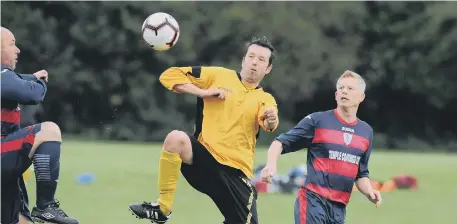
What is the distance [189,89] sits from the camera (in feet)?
24.5

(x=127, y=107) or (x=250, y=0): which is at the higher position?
(x=250, y=0)

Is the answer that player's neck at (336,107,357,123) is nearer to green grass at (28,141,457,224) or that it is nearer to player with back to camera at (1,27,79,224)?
player with back to camera at (1,27,79,224)

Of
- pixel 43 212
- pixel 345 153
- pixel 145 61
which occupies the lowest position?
pixel 145 61

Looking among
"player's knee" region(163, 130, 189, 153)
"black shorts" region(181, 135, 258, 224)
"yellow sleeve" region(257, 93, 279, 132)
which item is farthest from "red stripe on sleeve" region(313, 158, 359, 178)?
"player's knee" region(163, 130, 189, 153)

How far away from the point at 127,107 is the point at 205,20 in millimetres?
5607

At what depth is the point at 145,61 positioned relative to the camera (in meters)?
37.5

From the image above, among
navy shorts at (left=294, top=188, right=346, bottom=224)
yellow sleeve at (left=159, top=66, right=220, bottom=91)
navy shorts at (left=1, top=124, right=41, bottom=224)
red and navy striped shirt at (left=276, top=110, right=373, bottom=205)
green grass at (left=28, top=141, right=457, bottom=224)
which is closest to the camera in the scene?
navy shorts at (left=1, top=124, right=41, bottom=224)

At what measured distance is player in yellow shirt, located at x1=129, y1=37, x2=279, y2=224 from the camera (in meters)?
7.34

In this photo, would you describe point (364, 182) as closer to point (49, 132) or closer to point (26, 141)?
point (49, 132)

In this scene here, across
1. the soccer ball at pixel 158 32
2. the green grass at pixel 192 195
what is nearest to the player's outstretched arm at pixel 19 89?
the soccer ball at pixel 158 32

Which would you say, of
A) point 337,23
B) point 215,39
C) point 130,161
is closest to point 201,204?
point 130,161

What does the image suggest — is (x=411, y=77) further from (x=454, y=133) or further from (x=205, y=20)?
(x=205, y=20)

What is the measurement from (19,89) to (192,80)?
1.76 metres

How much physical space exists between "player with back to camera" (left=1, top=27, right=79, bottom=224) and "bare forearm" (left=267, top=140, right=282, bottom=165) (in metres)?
1.61
